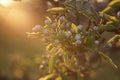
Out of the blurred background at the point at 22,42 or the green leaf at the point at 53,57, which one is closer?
the green leaf at the point at 53,57

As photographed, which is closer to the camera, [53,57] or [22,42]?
[53,57]

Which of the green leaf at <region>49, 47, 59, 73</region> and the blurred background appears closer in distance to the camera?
the green leaf at <region>49, 47, 59, 73</region>

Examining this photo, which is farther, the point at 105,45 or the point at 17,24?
the point at 17,24

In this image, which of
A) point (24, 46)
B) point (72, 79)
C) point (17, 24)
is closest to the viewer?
point (72, 79)

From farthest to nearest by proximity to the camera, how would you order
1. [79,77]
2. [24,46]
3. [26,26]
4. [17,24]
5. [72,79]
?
[24,46]
[17,24]
[26,26]
[72,79]
[79,77]

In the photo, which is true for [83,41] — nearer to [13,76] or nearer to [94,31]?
[94,31]

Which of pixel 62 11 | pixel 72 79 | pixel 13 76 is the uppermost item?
pixel 62 11

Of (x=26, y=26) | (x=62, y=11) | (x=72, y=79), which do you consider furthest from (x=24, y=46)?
(x=62, y=11)

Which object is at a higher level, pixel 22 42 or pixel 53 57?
pixel 53 57
